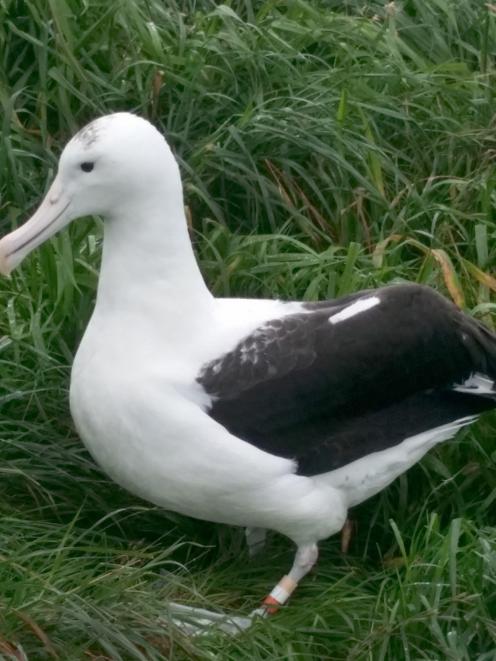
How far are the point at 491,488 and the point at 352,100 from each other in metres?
1.67

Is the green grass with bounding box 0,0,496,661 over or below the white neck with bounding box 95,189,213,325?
below

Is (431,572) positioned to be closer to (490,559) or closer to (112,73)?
(490,559)

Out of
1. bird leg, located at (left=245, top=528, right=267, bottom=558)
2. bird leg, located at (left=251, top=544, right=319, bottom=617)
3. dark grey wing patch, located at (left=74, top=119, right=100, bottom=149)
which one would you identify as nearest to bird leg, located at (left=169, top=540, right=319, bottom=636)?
bird leg, located at (left=251, top=544, right=319, bottom=617)

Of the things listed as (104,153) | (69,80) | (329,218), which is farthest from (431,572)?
(69,80)

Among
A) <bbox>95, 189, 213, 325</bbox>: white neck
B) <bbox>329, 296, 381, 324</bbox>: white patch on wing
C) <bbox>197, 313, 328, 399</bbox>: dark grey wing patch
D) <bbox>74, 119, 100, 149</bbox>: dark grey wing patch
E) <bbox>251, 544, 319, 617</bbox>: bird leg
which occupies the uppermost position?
<bbox>74, 119, 100, 149</bbox>: dark grey wing patch

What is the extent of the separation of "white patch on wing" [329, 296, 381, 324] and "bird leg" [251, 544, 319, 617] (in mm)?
613

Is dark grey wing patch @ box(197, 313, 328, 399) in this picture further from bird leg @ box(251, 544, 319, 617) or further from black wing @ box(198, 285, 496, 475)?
bird leg @ box(251, 544, 319, 617)

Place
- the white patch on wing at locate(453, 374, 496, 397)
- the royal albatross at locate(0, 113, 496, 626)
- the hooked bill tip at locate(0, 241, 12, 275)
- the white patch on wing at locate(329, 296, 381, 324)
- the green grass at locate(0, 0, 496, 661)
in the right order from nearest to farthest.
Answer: the green grass at locate(0, 0, 496, 661)
the royal albatross at locate(0, 113, 496, 626)
the hooked bill tip at locate(0, 241, 12, 275)
the white patch on wing at locate(329, 296, 381, 324)
the white patch on wing at locate(453, 374, 496, 397)

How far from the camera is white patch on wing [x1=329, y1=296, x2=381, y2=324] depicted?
5.13 meters

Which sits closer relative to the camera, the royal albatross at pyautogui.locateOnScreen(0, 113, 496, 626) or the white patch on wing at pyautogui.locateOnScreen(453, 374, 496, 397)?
the royal albatross at pyautogui.locateOnScreen(0, 113, 496, 626)

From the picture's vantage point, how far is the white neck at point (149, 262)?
16.5 ft

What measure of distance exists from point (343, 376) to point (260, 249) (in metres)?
0.98

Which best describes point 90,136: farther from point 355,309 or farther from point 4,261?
point 355,309

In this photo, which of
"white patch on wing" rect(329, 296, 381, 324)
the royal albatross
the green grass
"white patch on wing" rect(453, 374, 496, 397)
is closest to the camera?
the green grass
